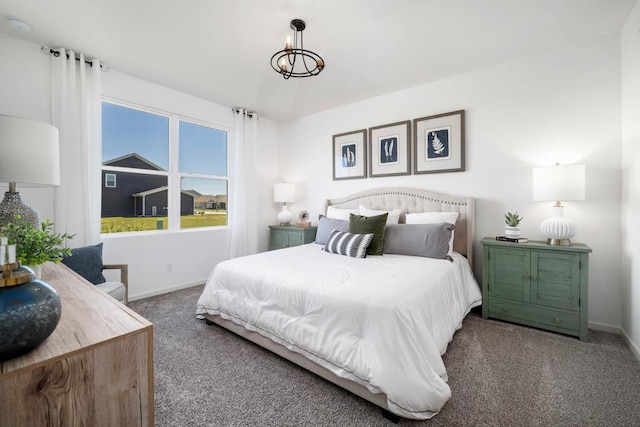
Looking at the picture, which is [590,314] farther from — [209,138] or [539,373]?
[209,138]

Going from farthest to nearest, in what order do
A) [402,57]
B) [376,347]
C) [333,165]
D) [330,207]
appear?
1. [333,165]
2. [330,207]
3. [402,57]
4. [376,347]

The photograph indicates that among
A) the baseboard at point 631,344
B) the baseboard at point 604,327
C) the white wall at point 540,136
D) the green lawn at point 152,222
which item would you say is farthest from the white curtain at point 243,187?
the baseboard at point 631,344

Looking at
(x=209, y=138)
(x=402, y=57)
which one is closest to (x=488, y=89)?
(x=402, y=57)

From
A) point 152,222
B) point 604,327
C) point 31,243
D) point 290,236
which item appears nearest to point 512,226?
point 604,327

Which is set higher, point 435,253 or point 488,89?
point 488,89

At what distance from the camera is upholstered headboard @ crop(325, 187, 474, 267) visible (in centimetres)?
299

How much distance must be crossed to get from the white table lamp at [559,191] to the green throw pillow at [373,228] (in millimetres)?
1395

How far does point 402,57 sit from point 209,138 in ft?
9.43

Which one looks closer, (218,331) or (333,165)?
(218,331)

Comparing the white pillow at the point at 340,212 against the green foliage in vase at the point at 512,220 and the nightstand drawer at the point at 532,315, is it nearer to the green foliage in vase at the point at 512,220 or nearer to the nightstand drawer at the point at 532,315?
the green foliage in vase at the point at 512,220

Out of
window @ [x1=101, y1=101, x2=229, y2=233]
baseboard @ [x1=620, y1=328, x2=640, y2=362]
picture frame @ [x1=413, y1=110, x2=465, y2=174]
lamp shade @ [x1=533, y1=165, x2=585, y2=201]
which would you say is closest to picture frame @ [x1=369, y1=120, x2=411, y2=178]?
picture frame @ [x1=413, y1=110, x2=465, y2=174]

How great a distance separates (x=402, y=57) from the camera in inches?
109

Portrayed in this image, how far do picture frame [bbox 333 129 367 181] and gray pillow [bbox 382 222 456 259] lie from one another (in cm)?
131

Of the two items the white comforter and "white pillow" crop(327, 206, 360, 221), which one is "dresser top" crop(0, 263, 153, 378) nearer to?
the white comforter
